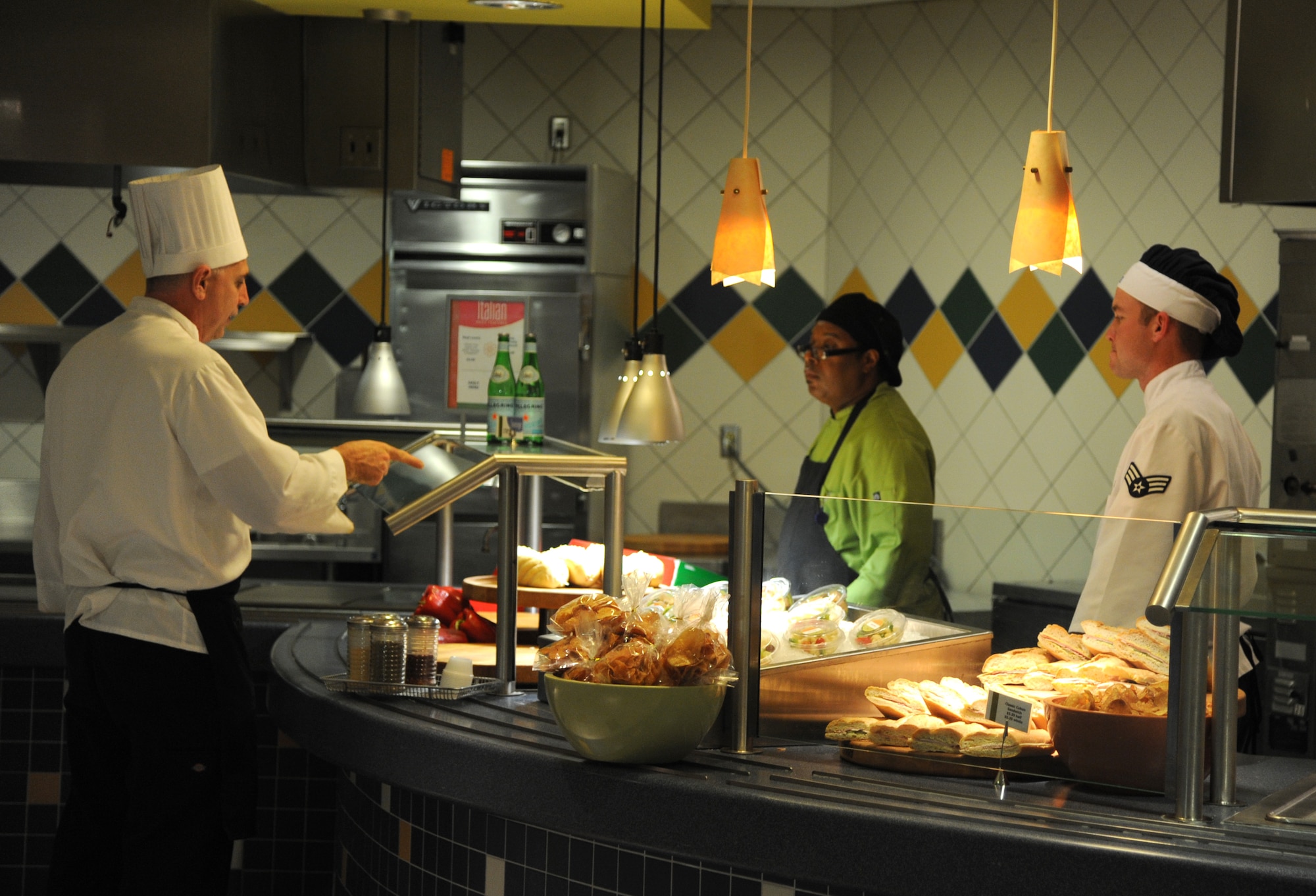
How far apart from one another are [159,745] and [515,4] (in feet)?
7.52

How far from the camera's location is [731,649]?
2172mm

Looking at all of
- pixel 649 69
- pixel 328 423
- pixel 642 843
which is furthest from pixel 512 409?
pixel 649 69

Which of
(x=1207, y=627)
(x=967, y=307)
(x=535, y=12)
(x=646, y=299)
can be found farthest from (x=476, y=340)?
(x=1207, y=627)

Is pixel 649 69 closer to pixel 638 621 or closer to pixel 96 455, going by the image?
pixel 96 455

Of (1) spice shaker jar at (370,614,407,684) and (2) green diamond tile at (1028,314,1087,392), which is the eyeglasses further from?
(2) green diamond tile at (1028,314,1087,392)

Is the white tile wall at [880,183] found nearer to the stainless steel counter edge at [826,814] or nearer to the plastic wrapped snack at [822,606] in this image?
the plastic wrapped snack at [822,606]

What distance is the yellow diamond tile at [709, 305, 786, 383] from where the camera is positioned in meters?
6.50

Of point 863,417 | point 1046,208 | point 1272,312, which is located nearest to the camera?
point 1046,208

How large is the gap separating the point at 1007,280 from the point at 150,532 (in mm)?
3886

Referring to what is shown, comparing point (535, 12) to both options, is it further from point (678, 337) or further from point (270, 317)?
point (270, 317)

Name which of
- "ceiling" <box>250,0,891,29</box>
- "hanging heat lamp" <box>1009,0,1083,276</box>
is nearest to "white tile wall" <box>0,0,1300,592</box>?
"ceiling" <box>250,0,891,29</box>

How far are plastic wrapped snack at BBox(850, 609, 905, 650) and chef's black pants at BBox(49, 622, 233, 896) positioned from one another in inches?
53.1

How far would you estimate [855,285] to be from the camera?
6.33 metres

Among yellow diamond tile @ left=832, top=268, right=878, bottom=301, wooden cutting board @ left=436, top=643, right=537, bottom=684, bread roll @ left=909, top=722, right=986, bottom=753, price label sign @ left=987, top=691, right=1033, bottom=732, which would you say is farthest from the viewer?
yellow diamond tile @ left=832, top=268, right=878, bottom=301
